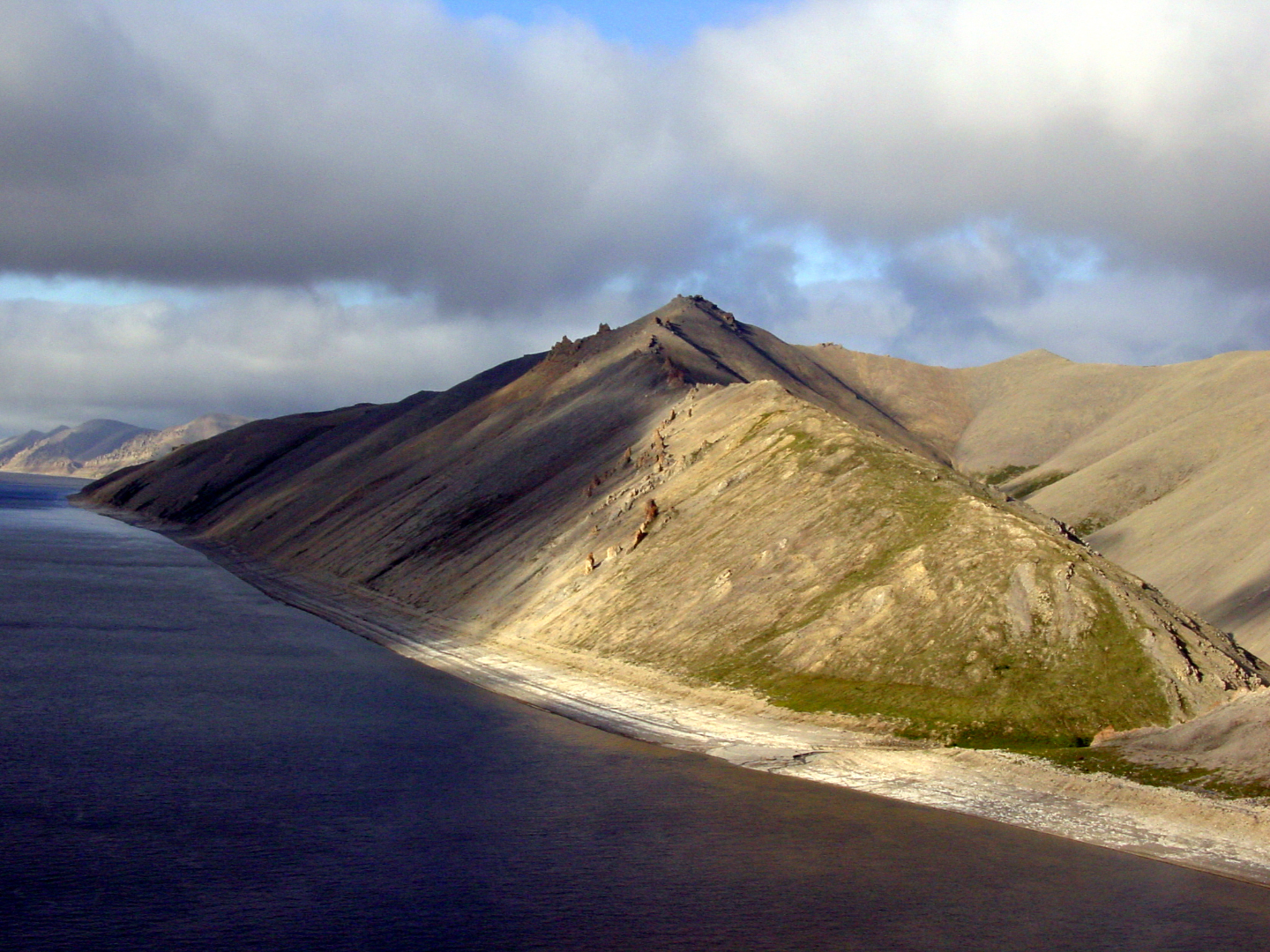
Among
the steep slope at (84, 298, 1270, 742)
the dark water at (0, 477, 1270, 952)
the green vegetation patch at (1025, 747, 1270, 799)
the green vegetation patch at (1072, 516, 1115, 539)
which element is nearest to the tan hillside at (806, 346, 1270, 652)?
the green vegetation patch at (1072, 516, 1115, 539)

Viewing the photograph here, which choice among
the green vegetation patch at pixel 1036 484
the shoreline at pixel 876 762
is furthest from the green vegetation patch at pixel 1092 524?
the shoreline at pixel 876 762

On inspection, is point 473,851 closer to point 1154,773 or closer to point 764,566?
point 1154,773

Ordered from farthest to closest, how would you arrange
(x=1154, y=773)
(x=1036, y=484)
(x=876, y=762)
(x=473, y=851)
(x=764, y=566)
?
(x=1036, y=484), (x=764, y=566), (x=876, y=762), (x=1154, y=773), (x=473, y=851)

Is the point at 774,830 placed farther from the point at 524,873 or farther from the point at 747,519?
the point at 747,519

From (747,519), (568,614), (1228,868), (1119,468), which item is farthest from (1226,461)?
(1228,868)

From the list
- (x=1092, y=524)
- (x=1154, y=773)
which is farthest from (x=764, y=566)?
(x=1092, y=524)

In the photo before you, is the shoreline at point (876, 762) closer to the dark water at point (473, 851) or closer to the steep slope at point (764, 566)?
the dark water at point (473, 851)
